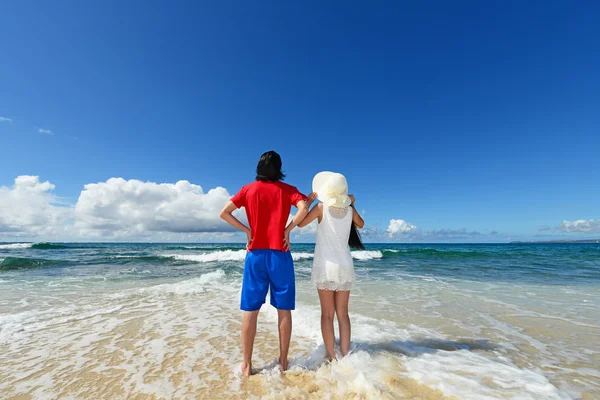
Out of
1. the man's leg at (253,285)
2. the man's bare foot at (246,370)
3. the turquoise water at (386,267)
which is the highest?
the man's leg at (253,285)

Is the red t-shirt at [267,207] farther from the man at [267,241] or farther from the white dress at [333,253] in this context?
the white dress at [333,253]

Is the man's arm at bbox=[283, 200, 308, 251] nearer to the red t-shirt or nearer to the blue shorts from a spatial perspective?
the red t-shirt

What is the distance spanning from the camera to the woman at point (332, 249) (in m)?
3.48

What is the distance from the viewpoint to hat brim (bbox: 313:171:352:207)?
3.50m

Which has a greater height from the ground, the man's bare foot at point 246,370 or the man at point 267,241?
the man at point 267,241

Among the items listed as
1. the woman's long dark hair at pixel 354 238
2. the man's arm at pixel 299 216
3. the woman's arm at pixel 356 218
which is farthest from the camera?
the woman's long dark hair at pixel 354 238

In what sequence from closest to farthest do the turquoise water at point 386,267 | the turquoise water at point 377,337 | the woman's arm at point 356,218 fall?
the turquoise water at point 377,337 < the woman's arm at point 356,218 < the turquoise water at point 386,267

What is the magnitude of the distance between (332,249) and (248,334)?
1.38 meters

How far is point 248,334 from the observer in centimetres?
332

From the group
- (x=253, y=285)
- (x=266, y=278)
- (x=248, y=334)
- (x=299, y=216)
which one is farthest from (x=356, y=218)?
(x=248, y=334)

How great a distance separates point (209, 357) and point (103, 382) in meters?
1.23

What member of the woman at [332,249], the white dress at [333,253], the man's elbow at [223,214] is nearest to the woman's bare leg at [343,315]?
the woman at [332,249]

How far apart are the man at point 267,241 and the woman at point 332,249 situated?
0.31 metres

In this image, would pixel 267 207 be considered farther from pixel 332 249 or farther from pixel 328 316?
pixel 328 316
